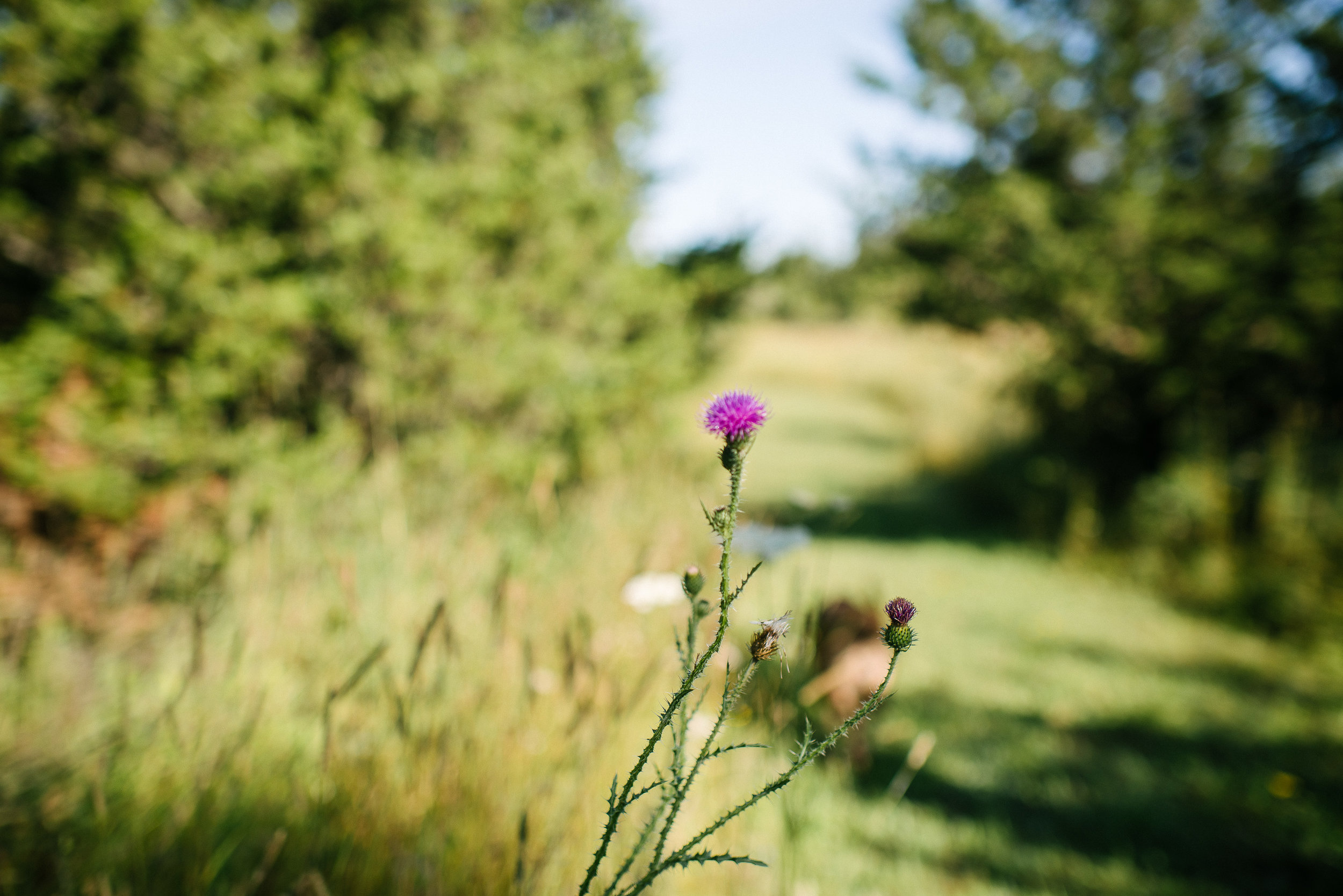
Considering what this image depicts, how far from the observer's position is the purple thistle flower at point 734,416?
73 centimetres

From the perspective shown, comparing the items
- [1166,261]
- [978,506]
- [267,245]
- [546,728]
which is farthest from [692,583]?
[978,506]

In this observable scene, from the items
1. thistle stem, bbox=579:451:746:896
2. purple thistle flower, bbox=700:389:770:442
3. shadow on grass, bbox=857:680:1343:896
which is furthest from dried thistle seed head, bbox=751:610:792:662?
shadow on grass, bbox=857:680:1343:896

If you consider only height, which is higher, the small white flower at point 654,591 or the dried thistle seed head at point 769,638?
the dried thistle seed head at point 769,638

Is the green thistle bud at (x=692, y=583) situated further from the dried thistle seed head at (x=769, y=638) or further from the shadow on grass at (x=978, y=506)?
the shadow on grass at (x=978, y=506)

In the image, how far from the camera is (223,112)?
3.20 m

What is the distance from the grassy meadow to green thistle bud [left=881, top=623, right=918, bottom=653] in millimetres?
584

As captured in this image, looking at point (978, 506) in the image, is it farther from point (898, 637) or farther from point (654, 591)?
point (898, 637)

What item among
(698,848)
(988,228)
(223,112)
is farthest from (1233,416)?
(223,112)

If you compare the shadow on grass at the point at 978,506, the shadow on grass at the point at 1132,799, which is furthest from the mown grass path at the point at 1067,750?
the shadow on grass at the point at 978,506

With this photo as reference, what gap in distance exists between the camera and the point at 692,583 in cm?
72

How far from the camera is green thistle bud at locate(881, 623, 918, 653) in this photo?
71 centimetres

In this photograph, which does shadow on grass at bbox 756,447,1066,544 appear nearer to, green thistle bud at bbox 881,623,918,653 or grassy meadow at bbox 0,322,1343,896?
grassy meadow at bbox 0,322,1343,896

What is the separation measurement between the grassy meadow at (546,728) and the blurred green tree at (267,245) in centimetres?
57

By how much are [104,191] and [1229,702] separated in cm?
650
